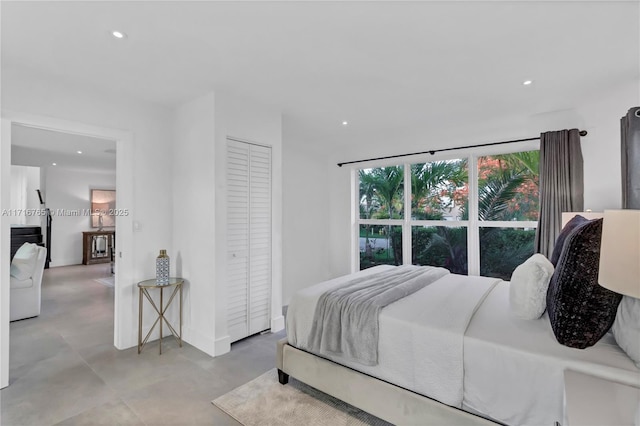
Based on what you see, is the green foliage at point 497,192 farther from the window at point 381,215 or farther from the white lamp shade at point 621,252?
the white lamp shade at point 621,252

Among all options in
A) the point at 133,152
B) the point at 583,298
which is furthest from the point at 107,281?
the point at 583,298

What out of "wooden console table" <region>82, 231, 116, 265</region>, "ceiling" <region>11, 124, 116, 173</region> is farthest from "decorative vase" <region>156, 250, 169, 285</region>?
"wooden console table" <region>82, 231, 116, 265</region>

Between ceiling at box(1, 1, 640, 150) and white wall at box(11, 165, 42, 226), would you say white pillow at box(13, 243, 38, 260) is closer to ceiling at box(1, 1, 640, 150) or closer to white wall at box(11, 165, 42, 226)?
ceiling at box(1, 1, 640, 150)

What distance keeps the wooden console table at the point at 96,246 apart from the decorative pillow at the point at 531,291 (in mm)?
8236

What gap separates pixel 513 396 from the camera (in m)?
1.48

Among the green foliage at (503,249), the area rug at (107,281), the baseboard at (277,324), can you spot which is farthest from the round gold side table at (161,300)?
the green foliage at (503,249)

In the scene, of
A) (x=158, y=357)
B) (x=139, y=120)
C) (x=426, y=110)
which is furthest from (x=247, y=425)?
(x=426, y=110)

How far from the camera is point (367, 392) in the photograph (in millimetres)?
1910

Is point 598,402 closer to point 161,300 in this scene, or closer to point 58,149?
point 161,300

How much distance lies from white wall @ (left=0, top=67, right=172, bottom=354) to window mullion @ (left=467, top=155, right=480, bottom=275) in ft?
11.5

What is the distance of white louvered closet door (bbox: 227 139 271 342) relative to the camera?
3.07 meters

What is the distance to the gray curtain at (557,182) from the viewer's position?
302 cm

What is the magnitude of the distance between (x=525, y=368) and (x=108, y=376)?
289cm

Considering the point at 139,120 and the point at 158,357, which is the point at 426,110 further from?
the point at 158,357
